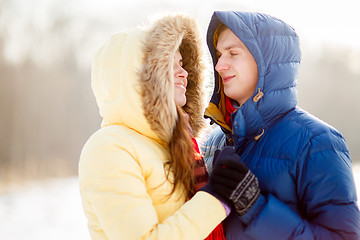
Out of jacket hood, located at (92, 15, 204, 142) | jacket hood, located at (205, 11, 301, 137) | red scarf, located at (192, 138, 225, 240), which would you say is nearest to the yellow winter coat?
jacket hood, located at (92, 15, 204, 142)

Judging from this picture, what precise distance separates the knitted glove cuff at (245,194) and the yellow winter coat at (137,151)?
8 centimetres

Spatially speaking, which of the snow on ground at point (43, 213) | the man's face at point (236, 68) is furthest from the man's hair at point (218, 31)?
the snow on ground at point (43, 213)

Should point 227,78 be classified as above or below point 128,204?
above

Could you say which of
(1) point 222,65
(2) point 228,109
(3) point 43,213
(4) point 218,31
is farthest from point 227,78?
(3) point 43,213

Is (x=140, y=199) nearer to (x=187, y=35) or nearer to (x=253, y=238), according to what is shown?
(x=253, y=238)

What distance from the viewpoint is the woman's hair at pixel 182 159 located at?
5.81 ft

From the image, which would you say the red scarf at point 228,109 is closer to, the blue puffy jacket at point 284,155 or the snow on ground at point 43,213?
the blue puffy jacket at point 284,155

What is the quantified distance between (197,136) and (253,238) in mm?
763

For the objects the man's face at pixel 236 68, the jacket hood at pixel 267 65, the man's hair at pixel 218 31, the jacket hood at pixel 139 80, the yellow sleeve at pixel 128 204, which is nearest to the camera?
the yellow sleeve at pixel 128 204

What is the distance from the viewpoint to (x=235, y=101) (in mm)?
2311

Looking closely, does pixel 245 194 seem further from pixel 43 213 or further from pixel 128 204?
pixel 43 213

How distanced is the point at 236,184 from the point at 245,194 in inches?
2.4

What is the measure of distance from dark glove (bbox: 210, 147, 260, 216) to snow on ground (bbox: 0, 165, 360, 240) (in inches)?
188

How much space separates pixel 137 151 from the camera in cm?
168
